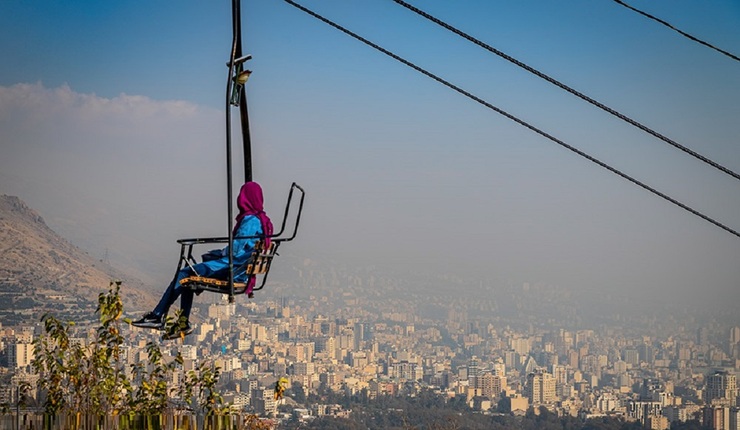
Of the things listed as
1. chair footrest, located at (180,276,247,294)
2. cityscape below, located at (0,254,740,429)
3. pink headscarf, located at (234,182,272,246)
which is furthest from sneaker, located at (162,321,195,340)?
cityscape below, located at (0,254,740,429)

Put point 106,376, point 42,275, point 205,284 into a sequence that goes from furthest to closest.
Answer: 1. point 42,275
2. point 106,376
3. point 205,284

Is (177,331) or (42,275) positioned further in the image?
(42,275)

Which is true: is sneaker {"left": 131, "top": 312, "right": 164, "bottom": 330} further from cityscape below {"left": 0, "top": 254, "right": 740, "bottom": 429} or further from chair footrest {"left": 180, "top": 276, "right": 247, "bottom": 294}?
cityscape below {"left": 0, "top": 254, "right": 740, "bottom": 429}

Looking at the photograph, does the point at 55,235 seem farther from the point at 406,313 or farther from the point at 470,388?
the point at 406,313

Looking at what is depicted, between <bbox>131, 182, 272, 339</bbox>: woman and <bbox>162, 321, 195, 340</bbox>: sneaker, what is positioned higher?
<bbox>131, 182, 272, 339</bbox>: woman

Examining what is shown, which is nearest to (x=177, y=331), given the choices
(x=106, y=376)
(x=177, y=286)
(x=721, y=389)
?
(x=177, y=286)

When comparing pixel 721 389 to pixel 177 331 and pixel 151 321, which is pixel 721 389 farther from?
pixel 151 321

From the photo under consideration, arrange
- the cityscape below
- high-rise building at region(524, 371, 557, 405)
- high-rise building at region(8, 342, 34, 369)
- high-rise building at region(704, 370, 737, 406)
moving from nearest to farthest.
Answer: high-rise building at region(8, 342, 34, 369), the cityscape below, high-rise building at region(704, 370, 737, 406), high-rise building at region(524, 371, 557, 405)

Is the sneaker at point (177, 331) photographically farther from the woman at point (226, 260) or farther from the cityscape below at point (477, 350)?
the cityscape below at point (477, 350)
